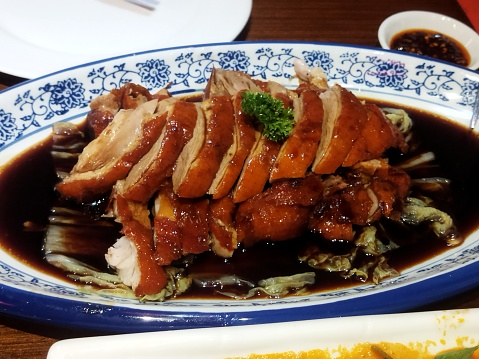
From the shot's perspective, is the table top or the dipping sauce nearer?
the dipping sauce

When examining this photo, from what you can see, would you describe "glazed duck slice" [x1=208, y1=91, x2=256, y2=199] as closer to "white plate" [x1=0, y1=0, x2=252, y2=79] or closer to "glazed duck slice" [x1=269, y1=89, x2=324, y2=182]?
"glazed duck slice" [x1=269, y1=89, x2=324, y2=182]

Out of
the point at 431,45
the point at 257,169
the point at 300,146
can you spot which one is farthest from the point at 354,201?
the point at 431,45

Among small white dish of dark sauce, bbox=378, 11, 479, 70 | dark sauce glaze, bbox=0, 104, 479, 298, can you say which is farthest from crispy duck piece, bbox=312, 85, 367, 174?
small white dish of dark sauce, bbox=378, 11, 479, 70

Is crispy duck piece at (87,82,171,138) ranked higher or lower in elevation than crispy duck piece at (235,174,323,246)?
higher

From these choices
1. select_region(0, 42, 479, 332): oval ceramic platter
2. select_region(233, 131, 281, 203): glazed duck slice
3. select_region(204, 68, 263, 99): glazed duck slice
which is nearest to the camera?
select_region(0, 42, 479, 332): oval ceramic platter

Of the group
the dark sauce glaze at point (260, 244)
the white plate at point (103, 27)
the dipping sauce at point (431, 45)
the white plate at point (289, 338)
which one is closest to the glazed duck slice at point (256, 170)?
the dark sauce glaze at point (260, 244)

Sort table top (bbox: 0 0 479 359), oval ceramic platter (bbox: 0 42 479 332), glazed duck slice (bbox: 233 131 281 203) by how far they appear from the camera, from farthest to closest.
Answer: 1. table top (bbox: 0 0 479 359)
2. glazed duck slice (bbox: 233 131 281 203)
3. oval ceramic platter (bbox: 0 42 479 332)

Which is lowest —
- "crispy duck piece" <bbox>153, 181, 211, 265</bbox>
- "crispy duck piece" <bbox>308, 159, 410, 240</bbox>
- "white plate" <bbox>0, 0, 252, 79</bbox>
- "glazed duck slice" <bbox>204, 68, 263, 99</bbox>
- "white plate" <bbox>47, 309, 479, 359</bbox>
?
"white plate" <bbox>47, 309, 479, 359</bbox>

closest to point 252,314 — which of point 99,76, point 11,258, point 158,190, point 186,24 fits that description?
point 158,190
